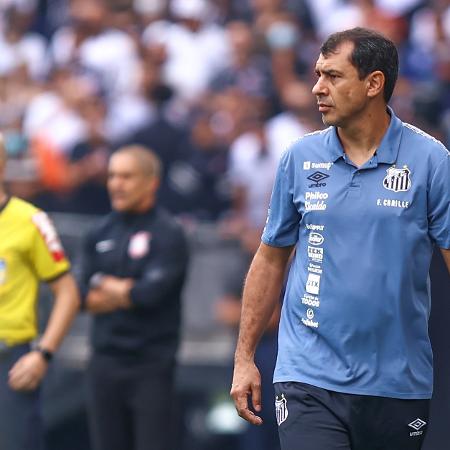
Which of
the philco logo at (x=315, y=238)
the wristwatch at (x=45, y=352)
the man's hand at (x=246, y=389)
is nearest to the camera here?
the philco logo at (x=315, y=238)

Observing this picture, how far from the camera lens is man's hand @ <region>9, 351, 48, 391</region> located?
6434 millimetres

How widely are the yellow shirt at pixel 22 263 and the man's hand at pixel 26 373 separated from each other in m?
0.12

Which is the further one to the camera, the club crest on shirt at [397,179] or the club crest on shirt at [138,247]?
the club crest on shirt at [138,247]

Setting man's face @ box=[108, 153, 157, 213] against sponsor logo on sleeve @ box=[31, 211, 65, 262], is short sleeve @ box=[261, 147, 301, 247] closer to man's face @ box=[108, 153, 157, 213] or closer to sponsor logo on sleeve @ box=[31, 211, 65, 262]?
sponsor logo on sleeve @ box=[31, 211, 65, 262]

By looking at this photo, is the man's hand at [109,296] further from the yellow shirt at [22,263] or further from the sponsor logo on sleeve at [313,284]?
the sponsor logo on sleeve at [313,284]

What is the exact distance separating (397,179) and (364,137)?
0.24 m

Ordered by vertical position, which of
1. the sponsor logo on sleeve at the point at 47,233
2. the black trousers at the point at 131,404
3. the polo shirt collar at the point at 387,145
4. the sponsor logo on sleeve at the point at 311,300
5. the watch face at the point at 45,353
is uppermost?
the polo shirt collar at the point at 387,145

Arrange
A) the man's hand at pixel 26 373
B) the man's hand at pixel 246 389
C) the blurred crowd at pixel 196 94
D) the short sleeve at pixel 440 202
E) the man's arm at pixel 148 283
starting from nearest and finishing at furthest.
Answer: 1. the short sleeve at pixel 440 202
2. the man's hand at pixel 246 389
3. the man's hand at pixel 26 373
4. the man's arm at pixel 148 283
5. the blurred crowd at pixel 196 94

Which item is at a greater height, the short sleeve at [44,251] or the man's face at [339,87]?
the man's face at [339,87]

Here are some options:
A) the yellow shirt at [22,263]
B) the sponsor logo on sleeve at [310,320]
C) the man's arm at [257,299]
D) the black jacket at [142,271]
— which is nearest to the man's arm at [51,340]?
the yellow shirt at [22,263]

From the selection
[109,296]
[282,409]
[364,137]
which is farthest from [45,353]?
[364,137]

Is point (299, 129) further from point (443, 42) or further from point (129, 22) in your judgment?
point (129, 22)

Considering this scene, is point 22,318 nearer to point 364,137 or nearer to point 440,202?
point 364,137

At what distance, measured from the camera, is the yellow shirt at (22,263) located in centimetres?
648
